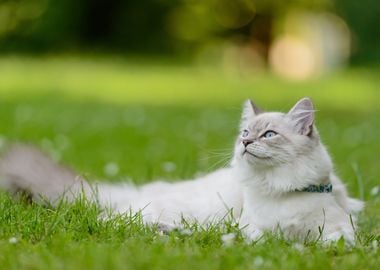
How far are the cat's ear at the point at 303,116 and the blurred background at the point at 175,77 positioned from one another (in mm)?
725

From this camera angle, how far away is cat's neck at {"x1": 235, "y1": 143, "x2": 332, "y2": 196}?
398cm

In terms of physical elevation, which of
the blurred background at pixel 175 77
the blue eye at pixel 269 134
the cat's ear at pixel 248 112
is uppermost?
the cat's ear at pixel 248 112

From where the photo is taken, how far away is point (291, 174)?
3.98m

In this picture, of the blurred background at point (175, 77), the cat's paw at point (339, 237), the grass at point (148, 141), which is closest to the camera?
the grass at point (148, 141)

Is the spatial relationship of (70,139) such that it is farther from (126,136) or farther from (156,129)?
(156,129)

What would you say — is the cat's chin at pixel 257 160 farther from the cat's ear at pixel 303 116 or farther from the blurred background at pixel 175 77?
the blurred background at pixel 175 77

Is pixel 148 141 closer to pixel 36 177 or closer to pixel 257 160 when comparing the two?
pixel 36 177

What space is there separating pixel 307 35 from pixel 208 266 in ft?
63.7

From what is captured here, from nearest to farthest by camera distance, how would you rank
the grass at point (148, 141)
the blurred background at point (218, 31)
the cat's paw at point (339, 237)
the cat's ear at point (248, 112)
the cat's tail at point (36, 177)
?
the grass at point (148, 141), the cat's paw at point (339, 237), the cat's ear at point (248, 112), the cat's tail at point (36, 177), the blurred background at point (218, 31)

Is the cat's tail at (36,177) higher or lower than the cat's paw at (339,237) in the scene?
higher

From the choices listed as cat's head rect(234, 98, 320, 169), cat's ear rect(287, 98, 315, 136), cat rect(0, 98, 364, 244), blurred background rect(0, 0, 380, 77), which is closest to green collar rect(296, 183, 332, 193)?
cat rect(0, 98, 364, 244)

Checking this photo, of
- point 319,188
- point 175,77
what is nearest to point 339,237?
point 319,188

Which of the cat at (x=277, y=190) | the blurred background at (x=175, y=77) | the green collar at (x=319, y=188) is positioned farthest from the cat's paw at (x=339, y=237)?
the blurred background at (x=175, y=77)

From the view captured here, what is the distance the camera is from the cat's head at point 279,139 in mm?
3986
